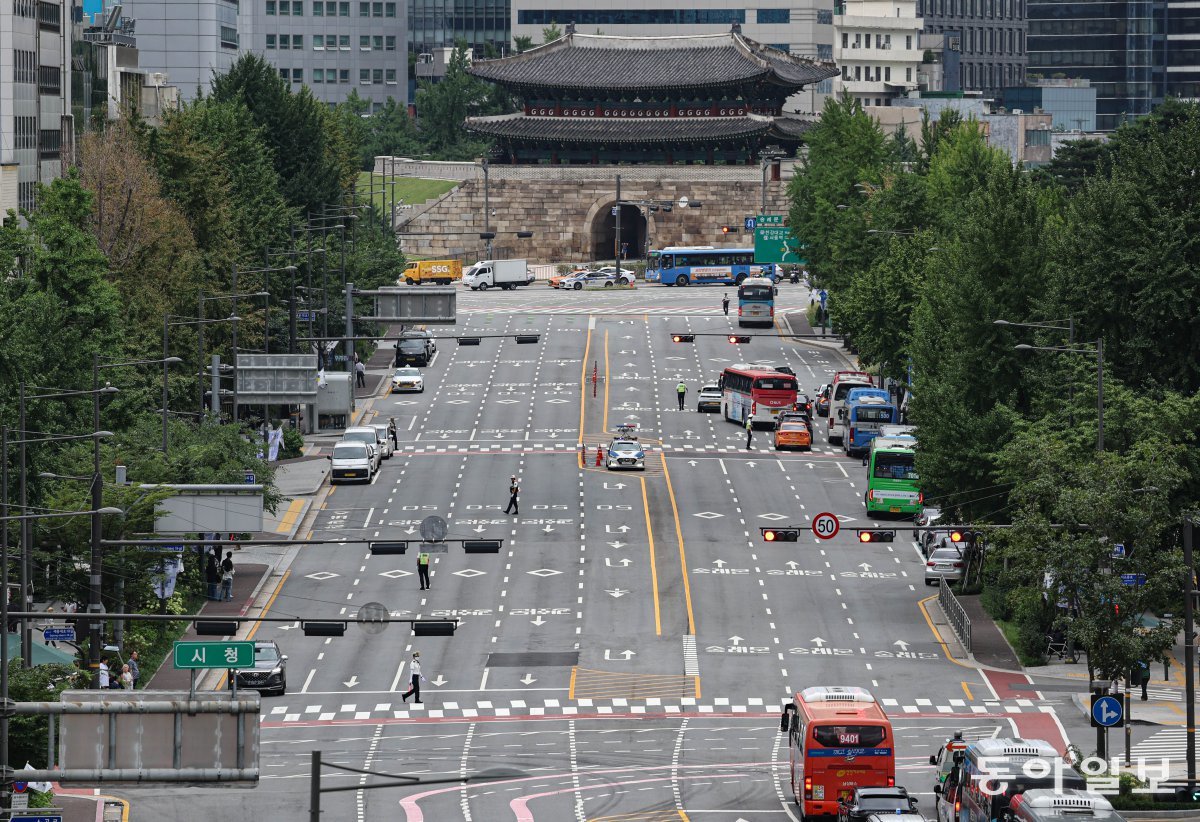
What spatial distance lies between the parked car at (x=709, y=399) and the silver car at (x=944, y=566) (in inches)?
1445

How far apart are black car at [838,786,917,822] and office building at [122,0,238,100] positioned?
137456 millimetres

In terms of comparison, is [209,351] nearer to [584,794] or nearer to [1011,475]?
[1011,475]

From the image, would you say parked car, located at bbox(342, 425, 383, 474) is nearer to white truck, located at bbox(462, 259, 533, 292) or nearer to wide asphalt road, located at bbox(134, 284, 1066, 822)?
wide asphalt road, located at bbox(134, 284, 1066, 822)

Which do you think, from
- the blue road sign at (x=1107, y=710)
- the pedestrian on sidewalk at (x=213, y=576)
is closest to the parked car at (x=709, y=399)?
the pedestrian on sidewalk at (x=213, y=576)

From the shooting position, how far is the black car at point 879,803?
148ft

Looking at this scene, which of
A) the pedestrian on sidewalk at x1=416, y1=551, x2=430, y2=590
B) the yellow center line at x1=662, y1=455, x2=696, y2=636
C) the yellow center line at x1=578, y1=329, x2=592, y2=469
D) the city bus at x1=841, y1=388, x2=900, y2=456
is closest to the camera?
the yellow center line at x1=662, y1=455, x2=696, y2=636

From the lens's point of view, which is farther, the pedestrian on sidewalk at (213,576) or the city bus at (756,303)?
the city bus at (756,303)

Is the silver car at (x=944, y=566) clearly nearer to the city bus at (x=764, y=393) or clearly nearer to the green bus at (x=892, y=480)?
the green bus at (x=892, y=480)

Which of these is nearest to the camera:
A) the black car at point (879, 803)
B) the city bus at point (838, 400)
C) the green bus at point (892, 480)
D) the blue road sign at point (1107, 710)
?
the black car at point (879, 803)

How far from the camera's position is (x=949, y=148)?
430 feet

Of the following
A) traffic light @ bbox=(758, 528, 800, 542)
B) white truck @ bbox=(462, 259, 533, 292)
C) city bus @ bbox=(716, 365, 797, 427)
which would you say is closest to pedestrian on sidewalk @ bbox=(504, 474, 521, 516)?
city bus @ bbox=(716, 365, 797, 427)

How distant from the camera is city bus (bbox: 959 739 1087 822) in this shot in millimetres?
43188

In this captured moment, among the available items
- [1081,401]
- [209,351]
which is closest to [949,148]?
[209,351]

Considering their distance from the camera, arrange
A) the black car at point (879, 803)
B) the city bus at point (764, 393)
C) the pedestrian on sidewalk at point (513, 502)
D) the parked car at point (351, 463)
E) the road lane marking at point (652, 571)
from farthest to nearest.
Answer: the city bus at point (764, 393), the parked car at point (351, 463), the pedestrian on sidewalk at point (513, 502), the road lane marking at point (652, 571), the black car at point (879, 803)
